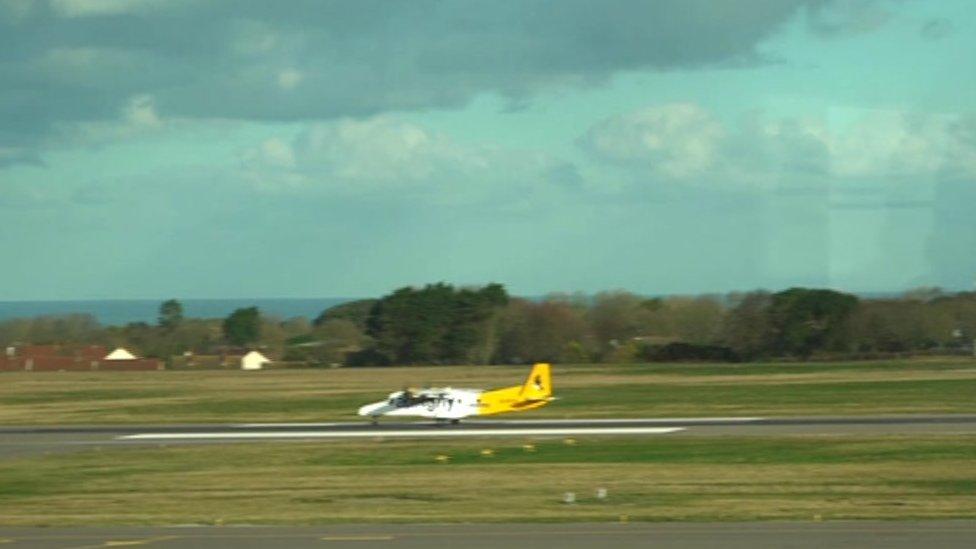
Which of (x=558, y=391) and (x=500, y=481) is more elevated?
(x=558, y=391)

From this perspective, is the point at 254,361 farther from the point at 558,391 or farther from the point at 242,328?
the point at 558,391

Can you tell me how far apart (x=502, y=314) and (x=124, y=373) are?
105 feet

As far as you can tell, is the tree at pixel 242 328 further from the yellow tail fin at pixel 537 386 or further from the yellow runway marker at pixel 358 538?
the yellow runway marker at pixel 358 538

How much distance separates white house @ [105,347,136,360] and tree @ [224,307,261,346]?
16.9 metres

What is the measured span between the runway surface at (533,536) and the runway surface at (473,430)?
67.5ft

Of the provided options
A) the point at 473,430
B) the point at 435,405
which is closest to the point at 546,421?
the point at 473,430

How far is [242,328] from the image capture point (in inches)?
5659

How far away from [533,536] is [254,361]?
9965 cm

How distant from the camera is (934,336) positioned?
10375cm

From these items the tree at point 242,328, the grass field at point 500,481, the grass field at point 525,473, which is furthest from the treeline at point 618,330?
the grass field at point 500,481

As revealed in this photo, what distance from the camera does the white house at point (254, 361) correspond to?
119 m

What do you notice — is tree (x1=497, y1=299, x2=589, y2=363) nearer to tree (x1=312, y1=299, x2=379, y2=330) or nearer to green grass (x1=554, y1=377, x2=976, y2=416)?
tree (x1=312, y1=299, x2=379, y2=330)

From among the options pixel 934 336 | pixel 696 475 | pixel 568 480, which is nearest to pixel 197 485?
pixel 568 480

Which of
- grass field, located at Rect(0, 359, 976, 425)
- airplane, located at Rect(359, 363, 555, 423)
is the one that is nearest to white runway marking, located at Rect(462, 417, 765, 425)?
airplane, located at Rect(359, 363, 555, 423)
